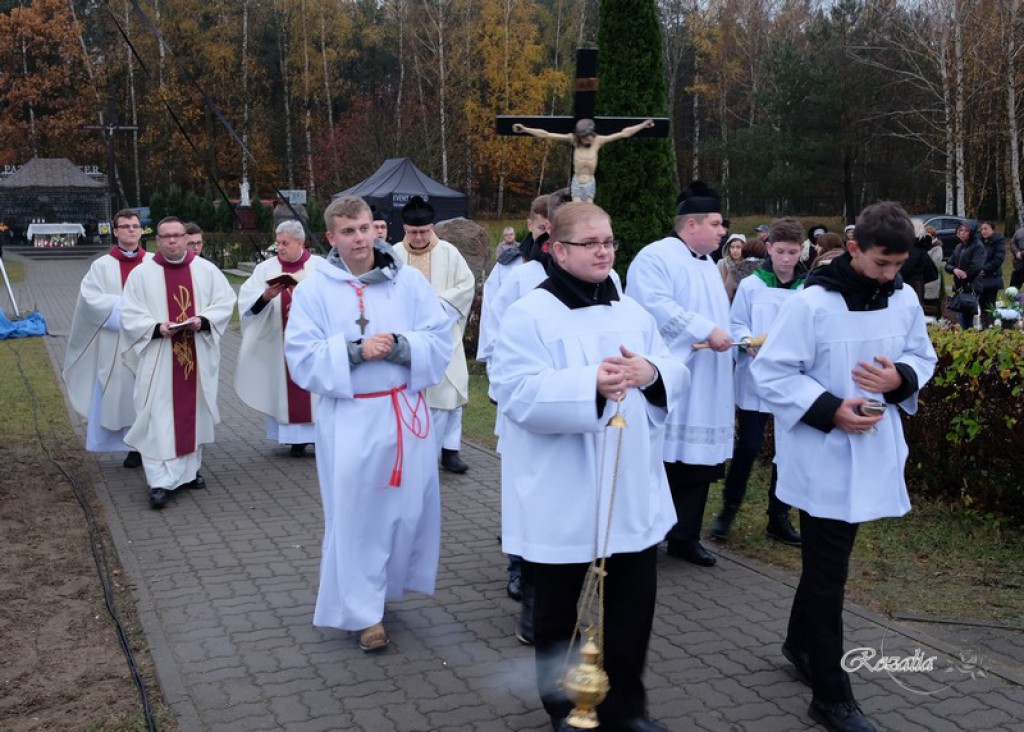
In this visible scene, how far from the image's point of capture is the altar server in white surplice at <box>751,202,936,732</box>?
156 inches

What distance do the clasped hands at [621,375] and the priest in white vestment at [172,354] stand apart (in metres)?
4.99

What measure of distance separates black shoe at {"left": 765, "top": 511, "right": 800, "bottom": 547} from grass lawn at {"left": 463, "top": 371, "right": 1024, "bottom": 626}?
67 mm

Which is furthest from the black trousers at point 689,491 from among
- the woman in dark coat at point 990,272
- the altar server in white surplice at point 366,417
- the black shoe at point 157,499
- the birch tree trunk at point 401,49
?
the birch tree trunk at point 401,49

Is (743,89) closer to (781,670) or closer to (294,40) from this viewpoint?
(294,40)

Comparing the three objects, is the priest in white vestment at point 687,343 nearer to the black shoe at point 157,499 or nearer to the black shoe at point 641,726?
the black shoe at point 641,726

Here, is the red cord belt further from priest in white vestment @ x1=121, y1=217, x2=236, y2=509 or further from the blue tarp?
the blue tarp

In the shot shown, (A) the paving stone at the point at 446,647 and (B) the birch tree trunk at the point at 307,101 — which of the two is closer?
(A) the paving stone at the point at 446,647

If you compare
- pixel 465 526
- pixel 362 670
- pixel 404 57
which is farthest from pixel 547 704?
pixel 404 57

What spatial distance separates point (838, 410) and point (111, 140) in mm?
41250

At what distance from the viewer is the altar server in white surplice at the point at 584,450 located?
3598mm

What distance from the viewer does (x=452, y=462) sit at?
8672 mm

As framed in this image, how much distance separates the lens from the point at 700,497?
602cm

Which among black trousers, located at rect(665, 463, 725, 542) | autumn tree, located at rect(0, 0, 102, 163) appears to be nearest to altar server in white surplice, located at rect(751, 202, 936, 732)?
black trousers, located at rect(665, 463, 725, 542)

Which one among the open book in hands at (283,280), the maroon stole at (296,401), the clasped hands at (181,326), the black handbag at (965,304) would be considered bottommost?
the maroon stole at (296,401)
